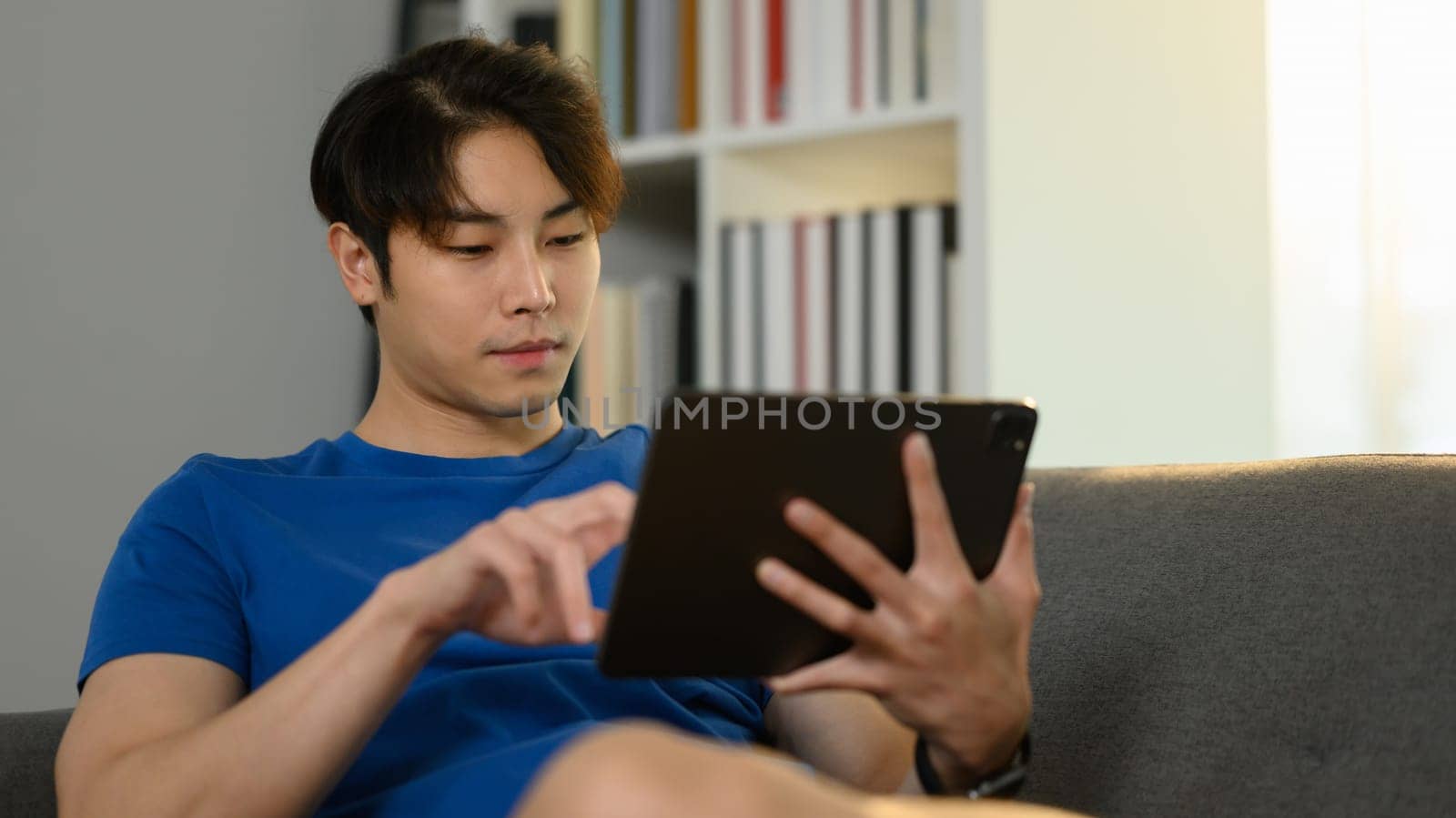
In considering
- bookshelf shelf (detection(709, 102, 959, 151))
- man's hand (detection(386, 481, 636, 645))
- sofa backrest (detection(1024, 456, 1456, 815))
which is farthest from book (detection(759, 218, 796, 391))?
man's hand (detection(386, 481, 636, 645))

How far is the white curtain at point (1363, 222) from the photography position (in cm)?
163

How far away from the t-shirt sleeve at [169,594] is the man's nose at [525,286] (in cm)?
29

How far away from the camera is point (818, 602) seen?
0.84m

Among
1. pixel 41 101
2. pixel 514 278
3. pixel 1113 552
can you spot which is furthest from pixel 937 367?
pixel 41 101

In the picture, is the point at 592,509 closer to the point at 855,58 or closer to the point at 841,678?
the point at 841,678

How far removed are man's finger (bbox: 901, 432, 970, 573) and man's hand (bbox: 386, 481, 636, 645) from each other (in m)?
0.17

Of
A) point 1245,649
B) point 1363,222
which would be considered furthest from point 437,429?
point 1363,222

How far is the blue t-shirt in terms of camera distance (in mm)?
980

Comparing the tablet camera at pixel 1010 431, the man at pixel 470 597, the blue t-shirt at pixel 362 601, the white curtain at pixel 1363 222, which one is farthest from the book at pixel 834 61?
the tablet camera at pixel 1010 431

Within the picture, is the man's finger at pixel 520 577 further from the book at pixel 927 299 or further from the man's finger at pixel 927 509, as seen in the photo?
the book at pixel 927 299

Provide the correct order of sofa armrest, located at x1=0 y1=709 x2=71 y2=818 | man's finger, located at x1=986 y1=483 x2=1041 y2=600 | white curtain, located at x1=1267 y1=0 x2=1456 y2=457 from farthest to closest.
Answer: white curtain, located at x1=1267 y1=0 x2=1456 y2=457 → sofa armrest, located at x1=0 y1=709 x2=71 y2=818 → man's finger, located at x1=986 y1=483 x2=1041 y2=600

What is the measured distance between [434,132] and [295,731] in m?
0.54

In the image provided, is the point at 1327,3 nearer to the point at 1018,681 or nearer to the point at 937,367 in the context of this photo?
the point at 937,367

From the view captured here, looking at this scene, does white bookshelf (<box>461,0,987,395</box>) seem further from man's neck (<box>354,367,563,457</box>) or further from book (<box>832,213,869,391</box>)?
man's neck (<box>354,367,563,457</box>)
